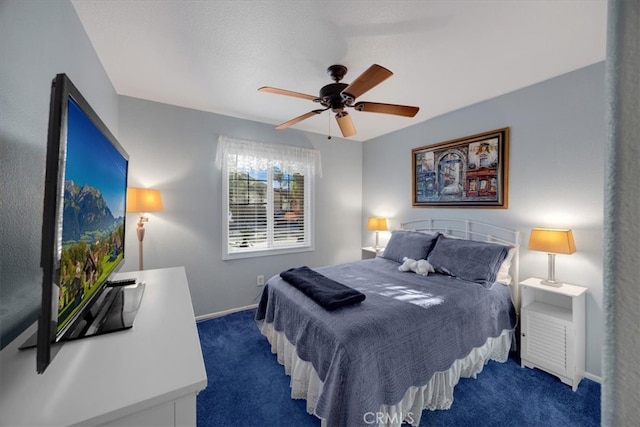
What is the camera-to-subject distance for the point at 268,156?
3.54 metres

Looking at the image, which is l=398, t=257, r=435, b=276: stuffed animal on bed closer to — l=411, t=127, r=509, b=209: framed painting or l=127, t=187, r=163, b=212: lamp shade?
l=411, t=127, r=509, b=209: framed painting

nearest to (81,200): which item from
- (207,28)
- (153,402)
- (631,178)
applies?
(153,402)

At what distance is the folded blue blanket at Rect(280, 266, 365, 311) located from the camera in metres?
1.81

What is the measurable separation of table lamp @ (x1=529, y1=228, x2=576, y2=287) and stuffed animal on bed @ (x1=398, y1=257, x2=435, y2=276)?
0.85 metres

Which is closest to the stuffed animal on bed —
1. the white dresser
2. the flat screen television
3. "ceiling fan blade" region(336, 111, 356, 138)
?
"ceiling fan blade" region(336, 111, 356, 138)

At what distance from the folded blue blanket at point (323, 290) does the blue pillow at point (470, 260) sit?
3.67 ft

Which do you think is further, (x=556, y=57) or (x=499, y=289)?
(x=499, y=289)

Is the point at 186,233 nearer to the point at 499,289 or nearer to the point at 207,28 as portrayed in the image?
the point at 207,28

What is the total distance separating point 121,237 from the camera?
1641 millimetres

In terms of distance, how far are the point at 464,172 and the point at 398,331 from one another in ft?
7.17

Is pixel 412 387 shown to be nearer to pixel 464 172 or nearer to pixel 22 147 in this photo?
pixel 22 147

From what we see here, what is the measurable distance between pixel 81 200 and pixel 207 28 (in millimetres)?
1459

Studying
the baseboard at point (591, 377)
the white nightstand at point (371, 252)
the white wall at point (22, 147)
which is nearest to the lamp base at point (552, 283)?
the baseboard at point (591, 377)

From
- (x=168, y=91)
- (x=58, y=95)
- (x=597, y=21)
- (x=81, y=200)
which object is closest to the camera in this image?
(x=58, y=95)
